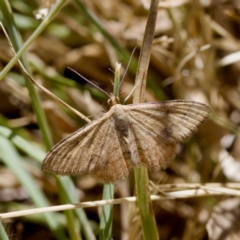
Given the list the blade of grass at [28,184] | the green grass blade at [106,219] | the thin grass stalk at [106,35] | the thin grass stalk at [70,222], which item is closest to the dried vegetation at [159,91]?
the thin grass stalk at [106,35]

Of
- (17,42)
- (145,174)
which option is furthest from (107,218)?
(17,42)

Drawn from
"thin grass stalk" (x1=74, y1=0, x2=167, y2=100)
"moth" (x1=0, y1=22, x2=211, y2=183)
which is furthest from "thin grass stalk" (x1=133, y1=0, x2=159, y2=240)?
"thin grass stalk" (x1=74, y1=0, x2=167, y2=100)

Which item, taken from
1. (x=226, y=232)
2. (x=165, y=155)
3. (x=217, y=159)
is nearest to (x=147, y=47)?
(x=165, y=155)

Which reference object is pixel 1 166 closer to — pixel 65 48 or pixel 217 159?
pixel 65 48

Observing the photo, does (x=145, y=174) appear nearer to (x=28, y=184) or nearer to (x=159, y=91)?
(x=28, y=184)

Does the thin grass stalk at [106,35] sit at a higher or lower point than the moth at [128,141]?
higher

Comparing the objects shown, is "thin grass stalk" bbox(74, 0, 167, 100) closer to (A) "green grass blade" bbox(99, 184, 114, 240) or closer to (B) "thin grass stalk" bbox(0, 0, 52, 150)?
(B) "thin grass stalk" bbox(0, 0, 52, 150)

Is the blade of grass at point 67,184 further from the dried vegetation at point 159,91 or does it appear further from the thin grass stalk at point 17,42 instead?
the dried vegetation at point 159,91
